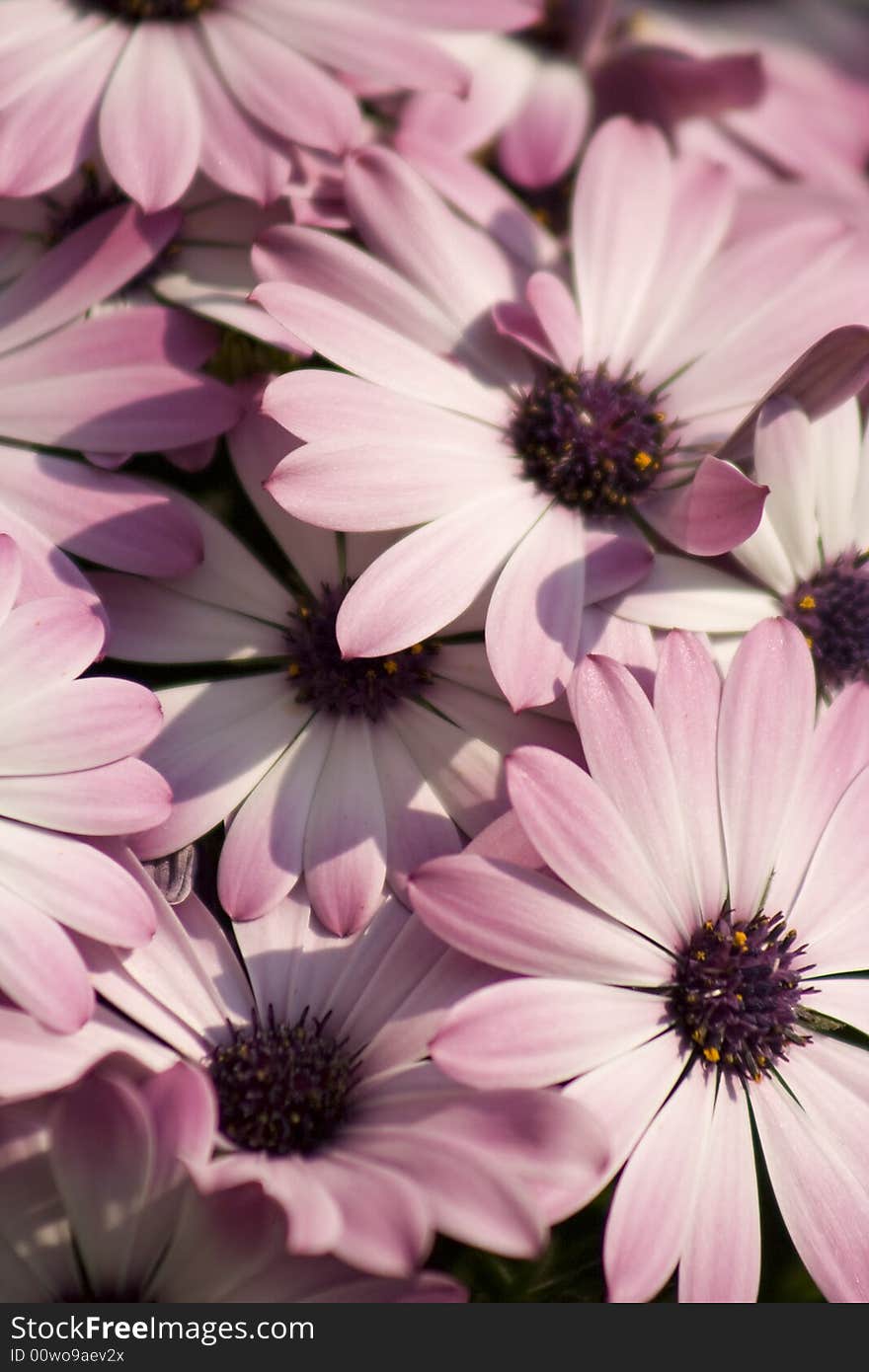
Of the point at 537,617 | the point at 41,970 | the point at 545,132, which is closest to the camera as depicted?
the point at 41,970

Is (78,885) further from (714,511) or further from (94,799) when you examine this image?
(714,511)

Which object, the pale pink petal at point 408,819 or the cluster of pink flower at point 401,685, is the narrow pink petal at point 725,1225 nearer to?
the cluster of pink flower at point 401,685

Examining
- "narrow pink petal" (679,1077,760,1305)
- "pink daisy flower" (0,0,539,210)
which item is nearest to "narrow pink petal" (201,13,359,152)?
"pink daisy flower" (0,0,539,210)

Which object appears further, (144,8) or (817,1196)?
(144,8)

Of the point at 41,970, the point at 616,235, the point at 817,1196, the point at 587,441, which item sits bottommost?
the point at 817,1196

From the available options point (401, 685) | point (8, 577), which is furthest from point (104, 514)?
point (401, 685)

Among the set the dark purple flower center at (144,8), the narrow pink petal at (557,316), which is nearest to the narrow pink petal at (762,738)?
the narrow pink petal at (557,316)

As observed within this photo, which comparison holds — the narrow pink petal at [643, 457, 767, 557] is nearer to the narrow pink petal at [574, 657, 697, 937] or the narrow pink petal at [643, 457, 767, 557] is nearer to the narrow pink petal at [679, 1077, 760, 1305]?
the narrow pink petal at [574, 657, 697, 937]

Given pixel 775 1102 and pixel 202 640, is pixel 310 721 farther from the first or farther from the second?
pixel 775 1102

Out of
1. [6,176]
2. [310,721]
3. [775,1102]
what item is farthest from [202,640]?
[775,1102]
